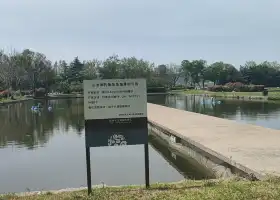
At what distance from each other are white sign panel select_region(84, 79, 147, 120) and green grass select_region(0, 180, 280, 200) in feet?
3.30

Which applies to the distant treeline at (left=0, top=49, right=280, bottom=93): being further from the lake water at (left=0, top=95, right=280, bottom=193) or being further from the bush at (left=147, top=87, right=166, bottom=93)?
the lake water at (left=0, top=95, right=280, bottom=193)

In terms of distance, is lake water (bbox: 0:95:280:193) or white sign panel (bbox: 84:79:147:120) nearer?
white sign panel (bbox: 84:79:147:120)

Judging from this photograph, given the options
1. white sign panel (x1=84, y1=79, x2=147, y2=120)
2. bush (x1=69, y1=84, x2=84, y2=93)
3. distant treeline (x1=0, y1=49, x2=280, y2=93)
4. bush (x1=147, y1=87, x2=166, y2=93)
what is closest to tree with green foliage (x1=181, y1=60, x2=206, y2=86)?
distant treeline (x1=0, y1=49, x2=280, y2=93)

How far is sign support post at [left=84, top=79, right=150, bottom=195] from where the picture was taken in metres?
5.50

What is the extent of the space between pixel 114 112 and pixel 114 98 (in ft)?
0.62

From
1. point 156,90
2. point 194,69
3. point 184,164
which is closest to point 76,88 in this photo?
point 156,90

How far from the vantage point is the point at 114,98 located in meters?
5.56

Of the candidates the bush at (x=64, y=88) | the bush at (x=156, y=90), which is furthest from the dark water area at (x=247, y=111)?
the bush at (x=156, y=90)

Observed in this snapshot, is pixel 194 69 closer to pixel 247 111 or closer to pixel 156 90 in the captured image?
pixel 156 90

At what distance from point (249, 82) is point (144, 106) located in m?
73.2

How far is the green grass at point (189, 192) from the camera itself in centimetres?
477

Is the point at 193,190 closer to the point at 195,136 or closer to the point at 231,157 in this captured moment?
the point at 231,157

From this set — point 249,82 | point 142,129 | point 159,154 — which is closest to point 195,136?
point 159,154

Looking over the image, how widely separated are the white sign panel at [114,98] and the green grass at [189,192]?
101 centimetres
